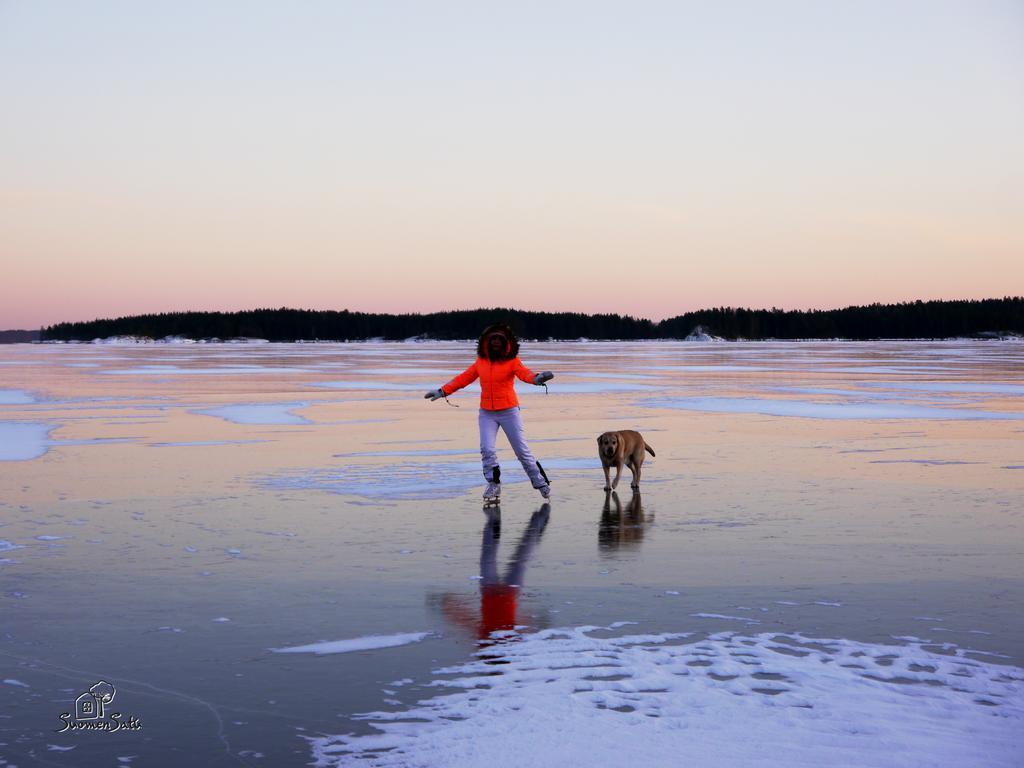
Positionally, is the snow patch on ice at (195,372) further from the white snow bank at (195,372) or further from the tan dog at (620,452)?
the tan dog at (620,452)

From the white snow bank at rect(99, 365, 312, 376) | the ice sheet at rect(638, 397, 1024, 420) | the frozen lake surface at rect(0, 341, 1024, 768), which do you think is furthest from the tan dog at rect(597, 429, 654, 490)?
the white snow bank at rect(99, 365, 312, 376)

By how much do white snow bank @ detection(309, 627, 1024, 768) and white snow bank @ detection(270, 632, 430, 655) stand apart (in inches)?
18.9

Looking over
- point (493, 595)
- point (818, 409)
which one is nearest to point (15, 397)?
A: point (818, 409)

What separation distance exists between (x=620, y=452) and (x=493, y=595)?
4.87 metres

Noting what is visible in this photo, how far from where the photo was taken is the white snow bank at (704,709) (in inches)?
169

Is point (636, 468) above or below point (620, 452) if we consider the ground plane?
below

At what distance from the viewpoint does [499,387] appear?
11.4m

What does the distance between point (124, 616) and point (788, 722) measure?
382cm

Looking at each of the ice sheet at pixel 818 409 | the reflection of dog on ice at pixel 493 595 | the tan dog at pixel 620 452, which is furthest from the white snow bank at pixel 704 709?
the ice sheet at pixel 818 409

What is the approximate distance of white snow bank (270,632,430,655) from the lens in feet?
18.4

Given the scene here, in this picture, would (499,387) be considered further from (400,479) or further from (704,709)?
(704,709)

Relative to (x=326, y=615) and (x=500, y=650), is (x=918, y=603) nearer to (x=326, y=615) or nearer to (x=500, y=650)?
(x=500, y=650)

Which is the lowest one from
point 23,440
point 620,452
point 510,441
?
point 23,440

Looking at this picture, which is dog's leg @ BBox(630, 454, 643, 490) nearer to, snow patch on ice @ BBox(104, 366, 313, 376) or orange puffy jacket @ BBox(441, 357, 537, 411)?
orange puffy jacket @ BBox(441, 357, 537, 411)
